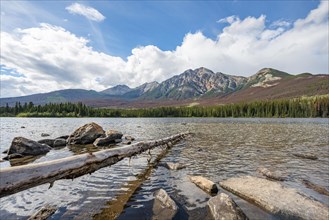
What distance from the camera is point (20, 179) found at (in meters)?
6.27

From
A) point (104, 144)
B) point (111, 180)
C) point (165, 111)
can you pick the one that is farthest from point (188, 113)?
point (111, 180)

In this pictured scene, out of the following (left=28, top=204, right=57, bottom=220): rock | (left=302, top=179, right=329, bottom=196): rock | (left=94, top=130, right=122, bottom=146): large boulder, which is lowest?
(left=302, top=179, right=329, bottom=196): rock

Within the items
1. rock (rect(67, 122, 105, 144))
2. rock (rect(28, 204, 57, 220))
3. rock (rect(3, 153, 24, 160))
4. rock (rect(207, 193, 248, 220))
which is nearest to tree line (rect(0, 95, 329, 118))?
rock (rect(67, 122, 105, 144))

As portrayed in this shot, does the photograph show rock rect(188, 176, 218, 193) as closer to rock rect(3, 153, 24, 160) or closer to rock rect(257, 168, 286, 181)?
rock rect(257, 168, 286, 181)

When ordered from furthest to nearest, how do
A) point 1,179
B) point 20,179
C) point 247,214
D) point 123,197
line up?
point 123,197 → point 247,214 → point 20,179 → point 1,179

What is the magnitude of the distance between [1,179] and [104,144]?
960 inches

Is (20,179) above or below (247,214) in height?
above

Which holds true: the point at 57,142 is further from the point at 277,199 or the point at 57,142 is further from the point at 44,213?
the point at 277,199

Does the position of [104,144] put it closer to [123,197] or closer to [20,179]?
[123,197]

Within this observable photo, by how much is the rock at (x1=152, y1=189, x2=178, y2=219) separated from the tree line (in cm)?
17124

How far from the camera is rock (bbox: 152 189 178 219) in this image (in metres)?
9.03

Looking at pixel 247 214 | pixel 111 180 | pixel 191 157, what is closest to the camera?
pixel 247 214

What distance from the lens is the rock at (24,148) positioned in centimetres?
2159

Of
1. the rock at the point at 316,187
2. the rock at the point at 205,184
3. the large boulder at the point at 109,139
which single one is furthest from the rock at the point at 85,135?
the rock at the point at 316,187
